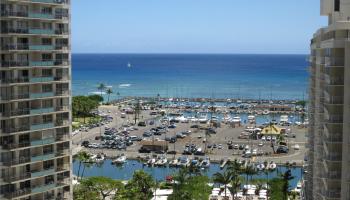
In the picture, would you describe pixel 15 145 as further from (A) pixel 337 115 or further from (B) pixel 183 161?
(B) pixel 183 161

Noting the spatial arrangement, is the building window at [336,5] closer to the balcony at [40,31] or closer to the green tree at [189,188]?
the balcony at [40,31]

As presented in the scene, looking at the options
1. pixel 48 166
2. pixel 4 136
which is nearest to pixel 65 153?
pixel 48 166

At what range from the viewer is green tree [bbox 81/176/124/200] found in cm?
5475

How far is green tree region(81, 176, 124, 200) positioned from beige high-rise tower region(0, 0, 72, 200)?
1638cm

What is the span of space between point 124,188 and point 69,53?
21.4 meters

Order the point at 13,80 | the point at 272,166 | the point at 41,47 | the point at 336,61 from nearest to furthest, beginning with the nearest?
1. the point at 336,61
2. the point at 13,80
3. the point at 41,47
4. the point at 272,166

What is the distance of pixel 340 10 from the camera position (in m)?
36.7

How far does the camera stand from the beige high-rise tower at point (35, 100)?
34.0m

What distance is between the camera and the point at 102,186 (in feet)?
184

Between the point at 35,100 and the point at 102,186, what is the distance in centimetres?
2205

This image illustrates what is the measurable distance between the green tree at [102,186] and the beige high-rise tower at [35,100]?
16383 mm

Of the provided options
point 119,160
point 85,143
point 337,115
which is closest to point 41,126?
point 337,115

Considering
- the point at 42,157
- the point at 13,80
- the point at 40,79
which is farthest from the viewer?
the point at 42,157

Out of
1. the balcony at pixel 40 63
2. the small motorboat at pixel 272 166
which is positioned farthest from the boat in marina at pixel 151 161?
the balcony at pixel 40 63
